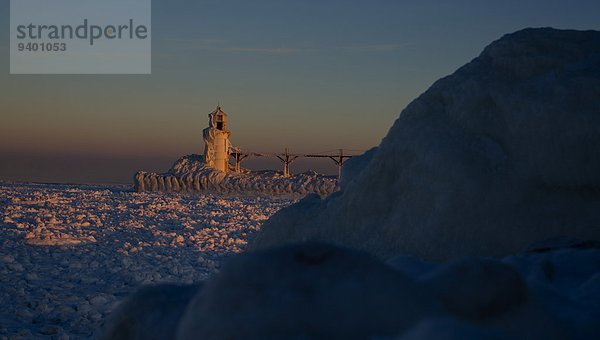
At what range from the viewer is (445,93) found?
3.48 m

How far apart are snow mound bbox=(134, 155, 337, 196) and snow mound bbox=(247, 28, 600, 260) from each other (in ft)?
72.1

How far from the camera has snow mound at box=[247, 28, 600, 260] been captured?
→ 9.97ft

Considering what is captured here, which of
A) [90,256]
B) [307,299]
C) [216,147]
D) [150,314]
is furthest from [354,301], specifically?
[216,147]

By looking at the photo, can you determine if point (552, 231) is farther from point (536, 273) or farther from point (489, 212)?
point (536, 273)

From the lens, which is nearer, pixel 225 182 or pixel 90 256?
pixel 90 256

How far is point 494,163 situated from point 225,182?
23.7 m

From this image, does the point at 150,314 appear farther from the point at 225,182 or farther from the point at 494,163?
the point at 225,182

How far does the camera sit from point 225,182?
26.5 metres

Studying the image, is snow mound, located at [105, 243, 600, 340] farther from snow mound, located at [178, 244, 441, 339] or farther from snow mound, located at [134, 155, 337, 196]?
snow mound, located at [134, 155, 337, 196]

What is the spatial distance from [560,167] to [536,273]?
108 centimetres

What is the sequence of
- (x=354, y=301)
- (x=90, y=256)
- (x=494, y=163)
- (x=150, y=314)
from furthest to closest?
(x=90, y=256) → (x=494, y=163) → (x=150, y=314) → (x=354, y=301)

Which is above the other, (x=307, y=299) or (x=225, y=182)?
(x=307, y=299)

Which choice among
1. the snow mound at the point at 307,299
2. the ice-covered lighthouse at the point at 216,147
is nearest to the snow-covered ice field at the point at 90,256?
the snow mound at the point at 307,299

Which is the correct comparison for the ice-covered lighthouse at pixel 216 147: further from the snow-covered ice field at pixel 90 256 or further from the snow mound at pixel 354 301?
the snow mound at pixel 354 301
